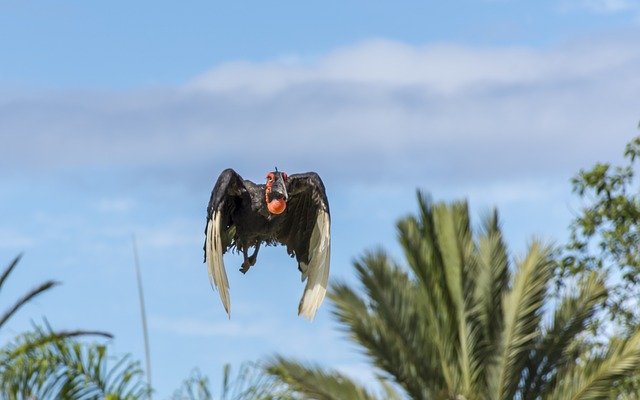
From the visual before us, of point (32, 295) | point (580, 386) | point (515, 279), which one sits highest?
point (32, 295)

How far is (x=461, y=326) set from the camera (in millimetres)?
22688

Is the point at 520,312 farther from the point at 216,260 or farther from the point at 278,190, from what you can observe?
the point at 278,190

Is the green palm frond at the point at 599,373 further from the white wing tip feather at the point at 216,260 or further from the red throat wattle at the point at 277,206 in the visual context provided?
the red throat wattle at the point at 277,206

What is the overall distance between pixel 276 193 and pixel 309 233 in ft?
4.28

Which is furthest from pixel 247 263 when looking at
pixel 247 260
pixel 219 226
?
pixel 219 226

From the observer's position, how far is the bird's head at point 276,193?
1112cm

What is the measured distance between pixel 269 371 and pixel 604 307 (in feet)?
26.0

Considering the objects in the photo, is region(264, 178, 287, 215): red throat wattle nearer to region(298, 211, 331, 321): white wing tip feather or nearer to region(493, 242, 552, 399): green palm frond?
region(298, 211, 331, 321): white wing tip feather

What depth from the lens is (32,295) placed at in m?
26.4

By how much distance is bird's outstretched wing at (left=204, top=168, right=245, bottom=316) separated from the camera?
461 inches

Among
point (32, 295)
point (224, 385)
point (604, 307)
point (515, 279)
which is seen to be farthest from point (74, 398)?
point (604, 307)

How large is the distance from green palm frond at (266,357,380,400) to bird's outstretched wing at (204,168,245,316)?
10414 millimetres

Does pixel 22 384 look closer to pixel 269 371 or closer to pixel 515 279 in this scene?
pixel 269 371

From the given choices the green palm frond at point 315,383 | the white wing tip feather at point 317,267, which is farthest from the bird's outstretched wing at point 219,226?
the green palm frond at point 315,383
